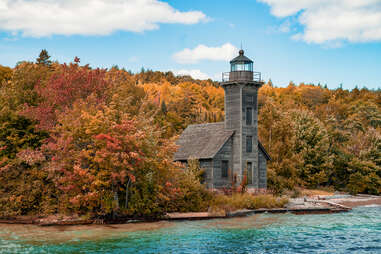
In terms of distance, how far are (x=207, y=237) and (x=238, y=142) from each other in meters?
15.9

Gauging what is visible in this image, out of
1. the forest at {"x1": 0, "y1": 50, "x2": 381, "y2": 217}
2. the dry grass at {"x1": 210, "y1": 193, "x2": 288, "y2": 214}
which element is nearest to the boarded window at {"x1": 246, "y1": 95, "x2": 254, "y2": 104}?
the forest at {"x1": 0, "y1": 50, "x2": 381, "y2": 217}

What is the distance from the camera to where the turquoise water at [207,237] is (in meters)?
18.0

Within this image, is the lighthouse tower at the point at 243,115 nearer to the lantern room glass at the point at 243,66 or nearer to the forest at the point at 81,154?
the lantern room glass at the point at 243,66

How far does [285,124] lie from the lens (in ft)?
147

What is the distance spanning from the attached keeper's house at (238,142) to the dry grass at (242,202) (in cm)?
310

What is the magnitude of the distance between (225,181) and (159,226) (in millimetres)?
12487

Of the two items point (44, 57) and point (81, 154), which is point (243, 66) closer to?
point (81, 154)

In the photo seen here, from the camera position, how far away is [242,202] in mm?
30766

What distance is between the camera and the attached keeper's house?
35219 mm

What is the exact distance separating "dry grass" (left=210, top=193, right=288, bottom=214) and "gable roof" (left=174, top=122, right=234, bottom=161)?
4.80 meters

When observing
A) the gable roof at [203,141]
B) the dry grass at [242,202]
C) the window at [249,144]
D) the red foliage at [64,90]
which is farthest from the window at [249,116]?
the red foliage at [64,90]

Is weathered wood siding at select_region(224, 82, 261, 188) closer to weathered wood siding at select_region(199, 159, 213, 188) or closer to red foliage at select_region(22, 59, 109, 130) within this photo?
weathered wood siding at select_region(199, 159, 213, 188)

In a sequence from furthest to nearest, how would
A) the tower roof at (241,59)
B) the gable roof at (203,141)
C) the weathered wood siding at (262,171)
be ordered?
1. the weathered wood siding at (262,171)
2. the tower roof at (241,59)
3. the gable roof at (203,141)

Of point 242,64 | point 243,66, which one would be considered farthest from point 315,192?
point 242,64
